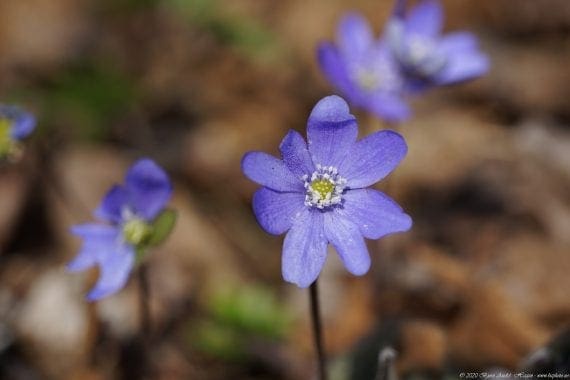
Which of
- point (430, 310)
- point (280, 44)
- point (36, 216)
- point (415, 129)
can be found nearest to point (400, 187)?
point (415, 129)

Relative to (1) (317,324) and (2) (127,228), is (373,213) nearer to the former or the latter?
(1) (317,324)

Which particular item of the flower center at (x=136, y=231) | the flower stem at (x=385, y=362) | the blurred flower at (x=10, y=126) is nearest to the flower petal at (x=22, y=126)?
the blurred flower at (x=10, y=126)

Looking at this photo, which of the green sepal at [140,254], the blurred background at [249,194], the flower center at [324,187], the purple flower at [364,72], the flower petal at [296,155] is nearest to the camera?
the flower petal at [296,155]

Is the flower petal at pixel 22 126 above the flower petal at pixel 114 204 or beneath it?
above

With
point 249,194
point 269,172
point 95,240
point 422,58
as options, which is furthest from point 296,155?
point 249,194

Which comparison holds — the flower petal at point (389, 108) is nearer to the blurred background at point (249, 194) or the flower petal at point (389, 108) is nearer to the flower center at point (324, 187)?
the blurred background at point (249, 194)

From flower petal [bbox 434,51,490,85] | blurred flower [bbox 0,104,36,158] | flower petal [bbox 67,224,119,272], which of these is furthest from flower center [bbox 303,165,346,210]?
blurred flower [bbox 0,104,36,158]
